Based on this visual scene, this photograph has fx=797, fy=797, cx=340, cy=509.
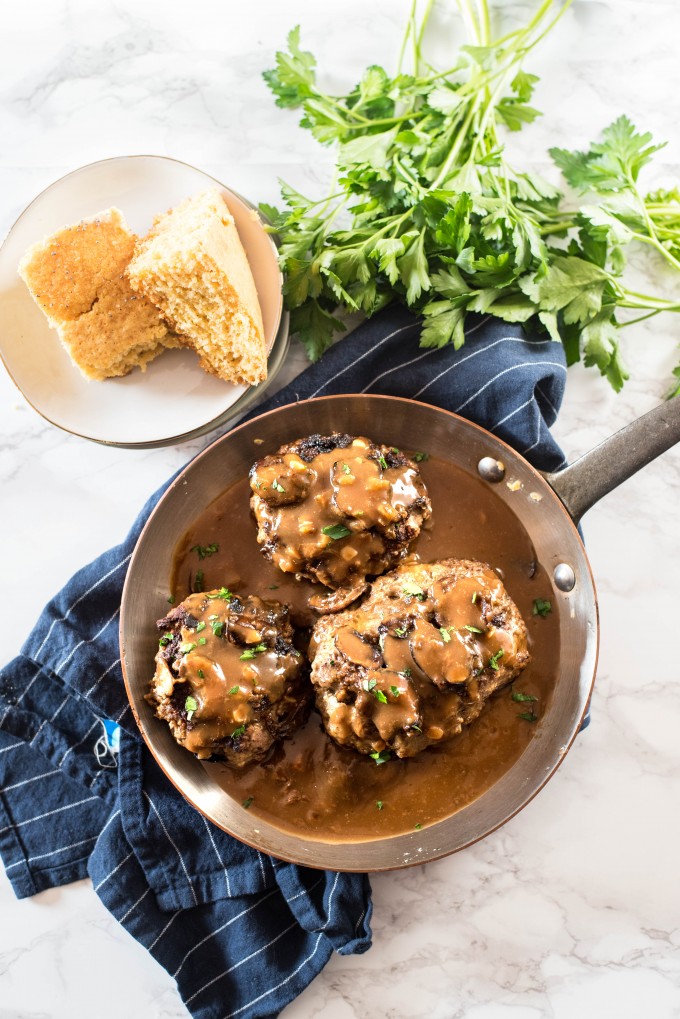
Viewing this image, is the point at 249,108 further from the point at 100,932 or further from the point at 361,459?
the point at 100,932

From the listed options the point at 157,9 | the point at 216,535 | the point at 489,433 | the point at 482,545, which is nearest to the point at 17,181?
the point at 157,9

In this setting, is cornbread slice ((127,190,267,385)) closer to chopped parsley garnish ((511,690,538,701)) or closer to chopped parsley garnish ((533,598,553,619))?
chopped parsley garnish ((533,598,553,619))

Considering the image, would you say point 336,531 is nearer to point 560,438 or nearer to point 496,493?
point 496,493

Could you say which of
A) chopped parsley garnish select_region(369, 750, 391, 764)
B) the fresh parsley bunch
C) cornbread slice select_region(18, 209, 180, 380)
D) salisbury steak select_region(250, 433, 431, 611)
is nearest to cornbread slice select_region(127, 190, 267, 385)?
cornbread slice select_region(18, 209, 180, 380)

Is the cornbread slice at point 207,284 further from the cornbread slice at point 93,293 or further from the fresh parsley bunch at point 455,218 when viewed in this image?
the fresh parsley bunch at point 455,218

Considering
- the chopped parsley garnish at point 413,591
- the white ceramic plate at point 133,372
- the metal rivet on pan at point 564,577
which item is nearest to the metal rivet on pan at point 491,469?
the metal rivet on pan at point 564,577

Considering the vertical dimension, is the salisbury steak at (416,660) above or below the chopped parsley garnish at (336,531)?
below

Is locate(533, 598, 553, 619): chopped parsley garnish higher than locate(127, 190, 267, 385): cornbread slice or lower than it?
lower
